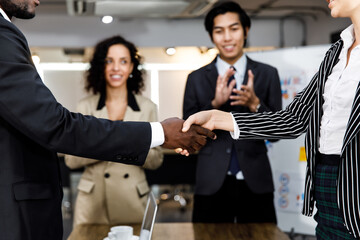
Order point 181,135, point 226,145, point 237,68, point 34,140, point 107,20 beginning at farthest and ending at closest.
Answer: point 107,20 < point 237,68 < point 226,145 < point 181,135 < point 34,140

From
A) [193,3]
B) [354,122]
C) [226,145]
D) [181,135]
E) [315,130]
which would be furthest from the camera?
[193,3]

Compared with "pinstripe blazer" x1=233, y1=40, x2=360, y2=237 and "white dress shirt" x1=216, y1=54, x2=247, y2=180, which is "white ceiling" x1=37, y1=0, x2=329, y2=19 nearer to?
"white dress shirt" x1=216, y1=54, x2=247, y2=180

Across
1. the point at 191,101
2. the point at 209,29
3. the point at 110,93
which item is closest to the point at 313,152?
the point at 191,101

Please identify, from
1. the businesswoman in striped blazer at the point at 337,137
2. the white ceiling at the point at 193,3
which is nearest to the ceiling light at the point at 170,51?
the white ceiling at the point at 193,3

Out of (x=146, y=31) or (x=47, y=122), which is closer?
(x=47, y=122)

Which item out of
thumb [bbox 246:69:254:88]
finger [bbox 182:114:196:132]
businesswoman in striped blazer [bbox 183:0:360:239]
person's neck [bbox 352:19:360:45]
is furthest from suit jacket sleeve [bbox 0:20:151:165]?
thumb [bbox 246:69:254:88]

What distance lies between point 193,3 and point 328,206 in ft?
11.7

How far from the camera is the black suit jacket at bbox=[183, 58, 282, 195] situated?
2.67 metres

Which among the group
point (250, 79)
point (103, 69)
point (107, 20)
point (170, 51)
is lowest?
point (250, 79)

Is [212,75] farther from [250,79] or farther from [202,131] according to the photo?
[202,131]

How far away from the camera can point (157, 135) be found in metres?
1.69

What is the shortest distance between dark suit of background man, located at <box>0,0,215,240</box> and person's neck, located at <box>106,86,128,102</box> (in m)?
1.46

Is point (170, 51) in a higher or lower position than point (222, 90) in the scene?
higher

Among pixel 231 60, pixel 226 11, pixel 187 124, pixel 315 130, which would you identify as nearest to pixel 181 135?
pixel 187 124
